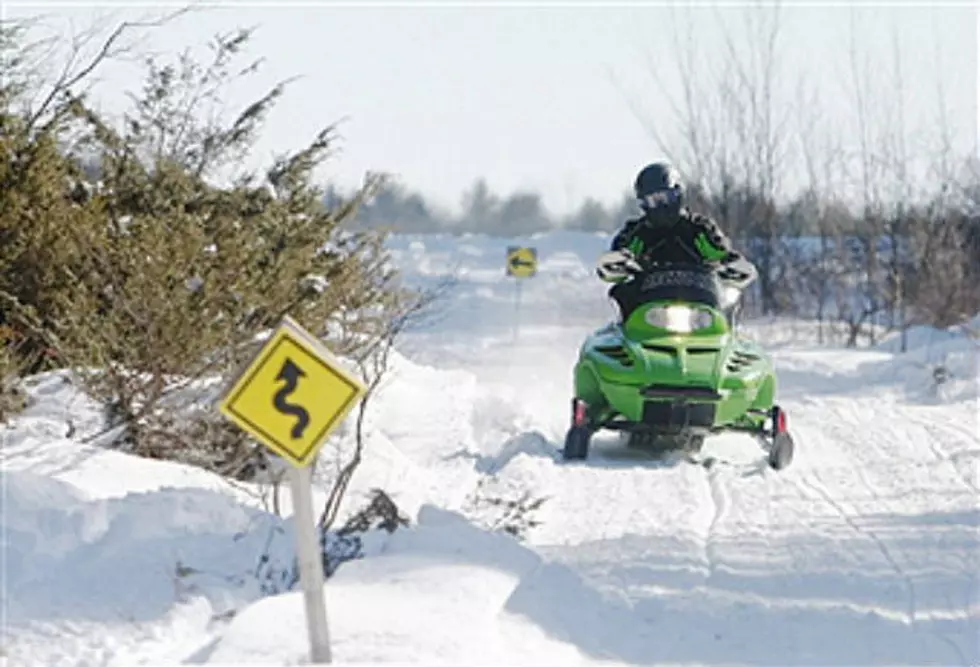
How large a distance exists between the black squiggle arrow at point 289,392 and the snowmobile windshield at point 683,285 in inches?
252

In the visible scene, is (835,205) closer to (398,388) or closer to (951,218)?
(951,218)

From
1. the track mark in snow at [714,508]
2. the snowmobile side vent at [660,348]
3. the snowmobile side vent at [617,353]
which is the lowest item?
the track mark in snow at [714,508]

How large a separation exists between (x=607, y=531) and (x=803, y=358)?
15.4m

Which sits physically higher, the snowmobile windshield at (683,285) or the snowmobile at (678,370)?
the snowmobile windshield at (683,285)

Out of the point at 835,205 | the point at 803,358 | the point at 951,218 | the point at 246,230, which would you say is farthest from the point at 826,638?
the point at 835,205

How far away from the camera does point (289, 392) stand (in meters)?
5.06

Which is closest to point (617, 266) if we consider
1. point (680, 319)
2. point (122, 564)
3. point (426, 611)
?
point (680, 319)

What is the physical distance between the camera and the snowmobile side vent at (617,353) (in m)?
11.0

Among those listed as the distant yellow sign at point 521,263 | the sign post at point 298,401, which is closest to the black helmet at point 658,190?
the sign post at point 298,401

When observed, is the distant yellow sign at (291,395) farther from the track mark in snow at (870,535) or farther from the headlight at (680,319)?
the headlight at (680,319)

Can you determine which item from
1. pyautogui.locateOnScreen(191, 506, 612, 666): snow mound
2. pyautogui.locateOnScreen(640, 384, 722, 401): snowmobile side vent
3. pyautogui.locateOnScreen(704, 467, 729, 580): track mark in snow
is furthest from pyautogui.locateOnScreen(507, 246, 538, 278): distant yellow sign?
pyautogui.locateOnScreen(191, 506, 612, 666): snow mound

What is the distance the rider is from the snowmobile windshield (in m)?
0.20

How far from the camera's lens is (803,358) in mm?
23125

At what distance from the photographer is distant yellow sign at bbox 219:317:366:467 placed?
16.6ft
